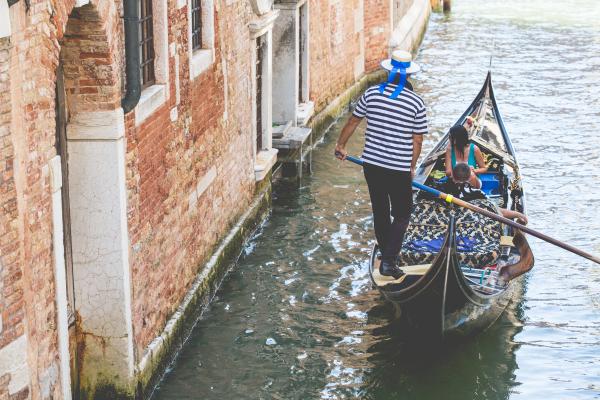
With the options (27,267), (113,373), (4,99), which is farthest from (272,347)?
(4,99)

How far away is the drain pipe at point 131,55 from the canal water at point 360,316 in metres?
1.38

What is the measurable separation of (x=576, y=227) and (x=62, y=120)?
465cm

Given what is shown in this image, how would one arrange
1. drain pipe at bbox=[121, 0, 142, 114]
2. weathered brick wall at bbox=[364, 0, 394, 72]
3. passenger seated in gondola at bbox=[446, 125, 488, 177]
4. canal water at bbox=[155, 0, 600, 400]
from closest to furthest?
drain pipe at bbox=[121, 0, 142, 114], canal water at bbox=[155, 0, 600, 400], passenger seated in gondola at bbox=[446, 125, 488, 177], weathered brick wall at bbox=[364, 0, 394, 72]

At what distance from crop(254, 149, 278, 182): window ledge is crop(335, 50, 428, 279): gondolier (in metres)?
2.03

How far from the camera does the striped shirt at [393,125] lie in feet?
18.5

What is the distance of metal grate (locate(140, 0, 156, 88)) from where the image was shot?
5.27 meters

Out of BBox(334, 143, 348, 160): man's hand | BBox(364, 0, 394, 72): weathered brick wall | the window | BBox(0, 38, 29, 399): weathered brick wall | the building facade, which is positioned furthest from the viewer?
BBox(364, 0, 394, 72): weathered brick wall

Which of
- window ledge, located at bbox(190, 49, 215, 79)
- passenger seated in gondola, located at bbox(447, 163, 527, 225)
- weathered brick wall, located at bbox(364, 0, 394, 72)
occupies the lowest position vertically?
weathered brick wall, located at bbox(364, 0, 394, 72)

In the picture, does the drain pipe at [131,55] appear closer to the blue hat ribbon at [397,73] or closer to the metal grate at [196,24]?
the blue hat ribbon at [397,73]

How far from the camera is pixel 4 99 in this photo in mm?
3555

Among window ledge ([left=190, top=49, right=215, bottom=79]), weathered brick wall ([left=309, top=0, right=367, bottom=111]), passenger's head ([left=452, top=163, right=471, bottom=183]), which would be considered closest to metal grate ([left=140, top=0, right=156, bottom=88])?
window ledge ([left=190, top=49, right=215, bottom=79])

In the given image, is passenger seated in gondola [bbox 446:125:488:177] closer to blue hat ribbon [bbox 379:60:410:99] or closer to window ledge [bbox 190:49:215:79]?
blue hat ribbon [bbox 379:60:410:99]

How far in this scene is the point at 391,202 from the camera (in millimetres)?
5879

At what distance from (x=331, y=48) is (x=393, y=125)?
5619 millimetres
